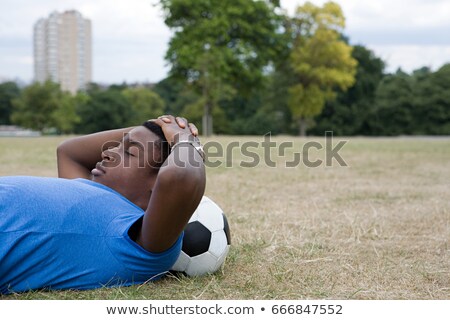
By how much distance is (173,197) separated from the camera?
251 centimetres

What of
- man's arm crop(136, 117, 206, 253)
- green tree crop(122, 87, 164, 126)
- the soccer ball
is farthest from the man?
green tree crop(122, 87, 164, 126)

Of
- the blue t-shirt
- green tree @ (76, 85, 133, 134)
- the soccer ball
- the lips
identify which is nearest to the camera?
the blue t-shirt

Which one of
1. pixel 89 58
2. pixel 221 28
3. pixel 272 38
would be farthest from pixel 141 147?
pixel 89 58

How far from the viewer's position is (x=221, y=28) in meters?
37.2

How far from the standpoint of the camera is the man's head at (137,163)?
300cm

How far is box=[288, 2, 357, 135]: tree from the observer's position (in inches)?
1655

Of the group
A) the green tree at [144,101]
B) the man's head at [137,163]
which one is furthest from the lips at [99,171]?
the green tree at [144,101]

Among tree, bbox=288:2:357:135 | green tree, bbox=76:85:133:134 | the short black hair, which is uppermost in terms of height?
tree, bbox=288:2:357:135

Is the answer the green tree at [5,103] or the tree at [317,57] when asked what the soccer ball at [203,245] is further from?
the green tree at [5,103]

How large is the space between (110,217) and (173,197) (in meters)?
0.50

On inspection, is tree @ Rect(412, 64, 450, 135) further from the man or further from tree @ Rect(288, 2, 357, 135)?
the man

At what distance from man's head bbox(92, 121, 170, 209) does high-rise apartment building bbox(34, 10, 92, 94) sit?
293 ft

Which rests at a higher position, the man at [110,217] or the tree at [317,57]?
the tree at [317,57]

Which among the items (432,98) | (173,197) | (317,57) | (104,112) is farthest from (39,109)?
(173,197)
